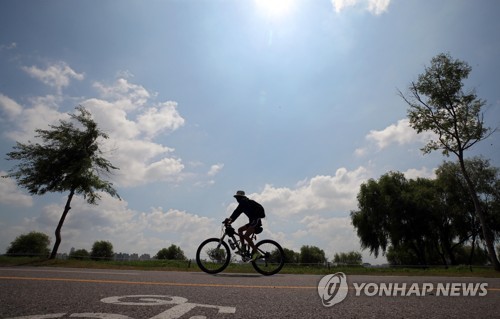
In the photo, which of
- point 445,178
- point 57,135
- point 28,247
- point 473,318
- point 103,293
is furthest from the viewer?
point 28,247

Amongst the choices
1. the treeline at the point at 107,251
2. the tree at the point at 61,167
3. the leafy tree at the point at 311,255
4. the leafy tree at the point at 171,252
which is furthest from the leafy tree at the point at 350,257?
the tree at the point at 61,167

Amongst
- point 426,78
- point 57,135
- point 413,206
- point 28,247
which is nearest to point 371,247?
point 413,206

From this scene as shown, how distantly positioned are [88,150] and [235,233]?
20736 millimetres

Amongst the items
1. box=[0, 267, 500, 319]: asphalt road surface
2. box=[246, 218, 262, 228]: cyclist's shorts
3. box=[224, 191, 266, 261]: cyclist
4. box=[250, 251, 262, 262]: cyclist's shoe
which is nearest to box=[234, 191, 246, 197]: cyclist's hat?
box=[224, 191, 266, 261]: cyclist

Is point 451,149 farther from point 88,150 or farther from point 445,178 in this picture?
point 88,150

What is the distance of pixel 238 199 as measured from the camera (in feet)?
29.8

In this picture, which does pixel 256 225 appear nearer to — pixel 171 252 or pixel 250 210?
pixel 250 210

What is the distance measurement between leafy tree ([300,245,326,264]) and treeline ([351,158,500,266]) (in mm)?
49981

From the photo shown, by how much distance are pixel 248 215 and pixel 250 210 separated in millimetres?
196

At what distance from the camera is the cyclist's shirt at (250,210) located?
9.08 meters

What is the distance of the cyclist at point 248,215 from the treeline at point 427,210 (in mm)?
34253

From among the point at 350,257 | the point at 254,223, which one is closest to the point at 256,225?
the point at 254,223

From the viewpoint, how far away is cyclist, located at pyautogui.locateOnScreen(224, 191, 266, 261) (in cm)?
907

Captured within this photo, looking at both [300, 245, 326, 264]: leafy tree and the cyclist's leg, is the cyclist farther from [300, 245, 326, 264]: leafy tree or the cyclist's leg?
[300, 245, 326, 264]: leafy tree
